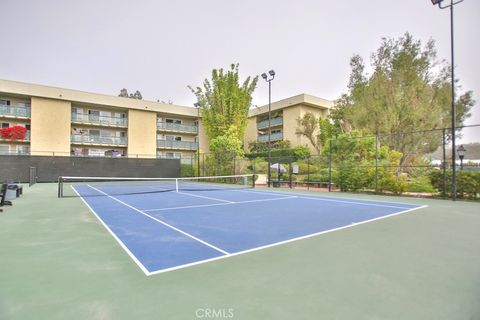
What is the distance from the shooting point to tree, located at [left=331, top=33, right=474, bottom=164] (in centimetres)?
1636

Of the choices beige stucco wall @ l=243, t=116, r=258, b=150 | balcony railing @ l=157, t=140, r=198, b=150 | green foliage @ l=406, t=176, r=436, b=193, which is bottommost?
green foliage @ l=406, t=176, r=436, b=193

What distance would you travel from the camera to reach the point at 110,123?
30141 mm

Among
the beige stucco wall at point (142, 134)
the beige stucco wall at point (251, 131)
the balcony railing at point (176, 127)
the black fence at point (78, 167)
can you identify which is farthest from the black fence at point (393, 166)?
the beige stucco wall at point (251, 131)

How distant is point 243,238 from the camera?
15.6ft

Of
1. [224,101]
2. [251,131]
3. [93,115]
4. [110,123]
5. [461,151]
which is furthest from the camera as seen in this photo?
[251,131]

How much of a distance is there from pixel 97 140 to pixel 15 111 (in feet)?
23.9

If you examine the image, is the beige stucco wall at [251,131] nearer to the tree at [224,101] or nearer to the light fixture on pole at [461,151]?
the tree at [224,101]

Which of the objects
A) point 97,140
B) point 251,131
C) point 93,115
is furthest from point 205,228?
point 251,131

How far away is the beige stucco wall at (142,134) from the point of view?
3088 centimetres

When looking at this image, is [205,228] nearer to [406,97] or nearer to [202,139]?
[406,97]

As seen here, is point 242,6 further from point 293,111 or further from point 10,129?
point 10,129

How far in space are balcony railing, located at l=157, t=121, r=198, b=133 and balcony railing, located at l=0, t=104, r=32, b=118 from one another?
12.8 m

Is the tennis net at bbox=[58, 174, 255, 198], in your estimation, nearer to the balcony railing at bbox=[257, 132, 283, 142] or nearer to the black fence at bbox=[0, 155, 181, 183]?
the black fence at bbox=[0, 155, 181, 183]


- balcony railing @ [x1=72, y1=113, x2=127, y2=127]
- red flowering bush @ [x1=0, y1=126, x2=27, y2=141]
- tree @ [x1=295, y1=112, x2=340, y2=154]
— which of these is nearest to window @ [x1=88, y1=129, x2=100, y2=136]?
balcony railing @ [x1=72, y1=113, x2=127, y2=127]
